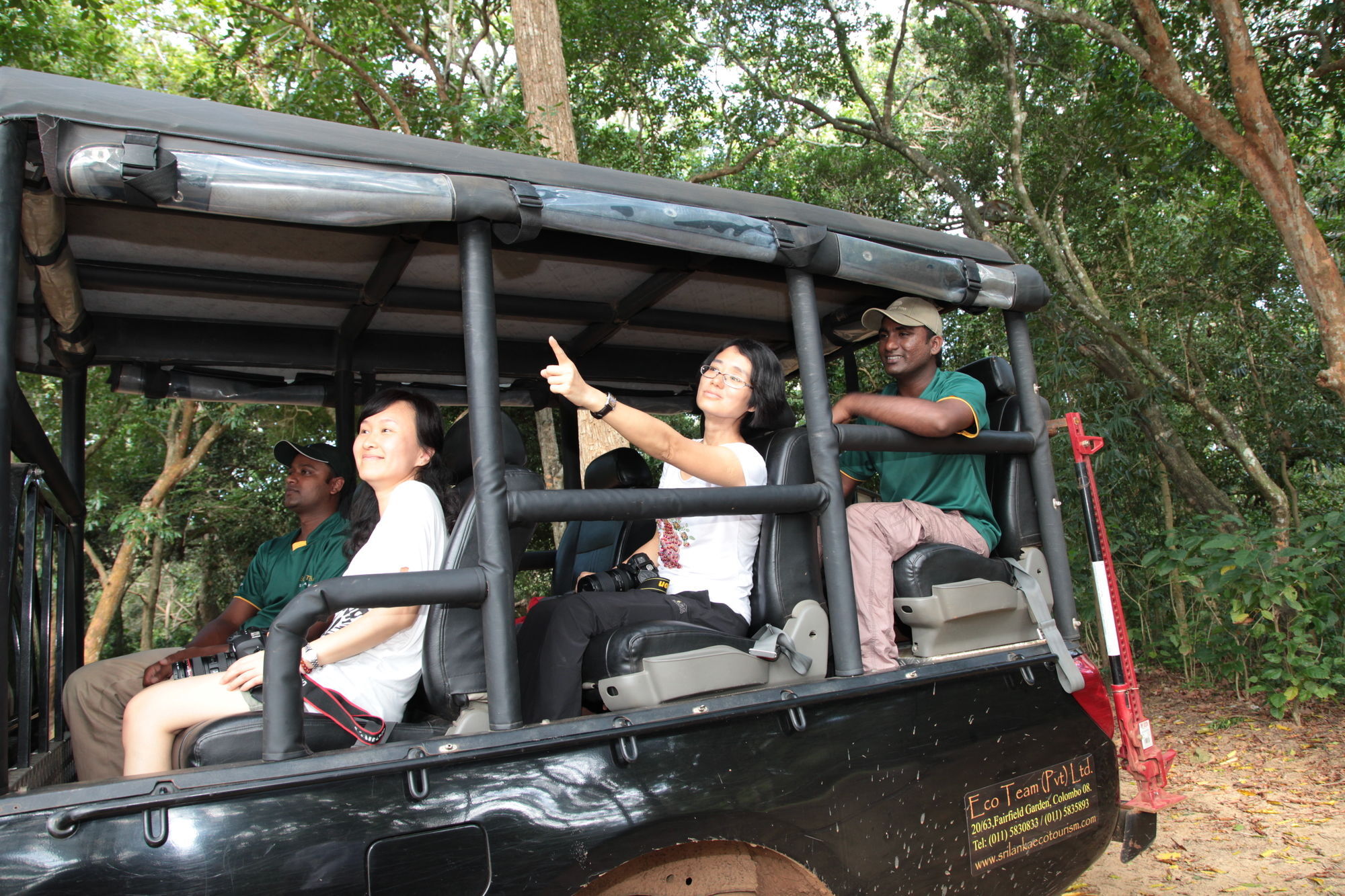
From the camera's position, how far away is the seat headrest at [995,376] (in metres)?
3.39

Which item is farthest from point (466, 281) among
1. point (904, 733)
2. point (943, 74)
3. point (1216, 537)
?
point (943, 74)

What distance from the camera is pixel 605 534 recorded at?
13.2 feet

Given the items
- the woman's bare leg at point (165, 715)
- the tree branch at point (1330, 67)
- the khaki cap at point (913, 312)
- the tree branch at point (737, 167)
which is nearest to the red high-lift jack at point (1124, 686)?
the khaki cap at point (913, 312)

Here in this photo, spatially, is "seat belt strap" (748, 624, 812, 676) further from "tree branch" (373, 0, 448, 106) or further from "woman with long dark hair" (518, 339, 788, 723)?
"tree branch" (373, 0, 448, 106)

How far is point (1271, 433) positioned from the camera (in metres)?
10.4

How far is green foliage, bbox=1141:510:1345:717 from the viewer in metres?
5.70

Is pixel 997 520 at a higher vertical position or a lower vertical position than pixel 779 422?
lower

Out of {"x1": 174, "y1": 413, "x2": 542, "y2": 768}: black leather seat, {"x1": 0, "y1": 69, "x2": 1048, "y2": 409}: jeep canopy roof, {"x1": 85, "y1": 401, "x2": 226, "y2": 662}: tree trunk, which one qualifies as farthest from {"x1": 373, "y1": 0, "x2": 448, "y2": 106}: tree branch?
{"x1": 174, "y1": 413, "x2": 542, "y2": 768}: black leather seat

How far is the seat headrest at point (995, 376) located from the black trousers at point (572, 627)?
1440 mm

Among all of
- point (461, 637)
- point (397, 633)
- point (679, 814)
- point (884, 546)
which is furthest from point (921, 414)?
Result: point (397, 633)

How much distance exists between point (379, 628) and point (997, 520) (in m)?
2.10

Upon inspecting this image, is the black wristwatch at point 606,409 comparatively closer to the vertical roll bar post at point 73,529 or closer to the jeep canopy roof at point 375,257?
the jeep canopy roof at point 375,257

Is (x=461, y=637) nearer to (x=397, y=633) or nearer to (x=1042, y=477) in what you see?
(x=397, y=633)

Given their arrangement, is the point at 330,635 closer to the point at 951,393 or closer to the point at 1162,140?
the point at 951,393
